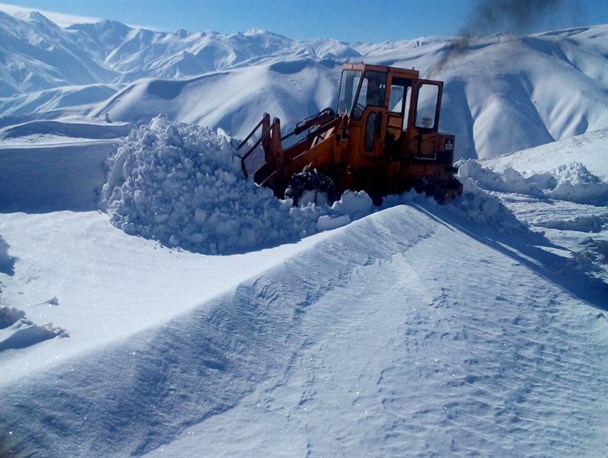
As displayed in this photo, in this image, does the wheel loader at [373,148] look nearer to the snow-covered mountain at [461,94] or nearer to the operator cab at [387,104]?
the operator cab at [387,104]

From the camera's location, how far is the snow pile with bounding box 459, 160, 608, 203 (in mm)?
11586

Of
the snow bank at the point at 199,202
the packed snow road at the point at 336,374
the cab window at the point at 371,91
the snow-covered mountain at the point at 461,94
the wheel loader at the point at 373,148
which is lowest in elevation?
the packed snow road at the point at 336,374

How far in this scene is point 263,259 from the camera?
6363mm

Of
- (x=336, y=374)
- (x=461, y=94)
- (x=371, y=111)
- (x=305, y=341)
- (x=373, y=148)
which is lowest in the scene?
(x=336, y=374)

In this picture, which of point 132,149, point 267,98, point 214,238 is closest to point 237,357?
point 214,238

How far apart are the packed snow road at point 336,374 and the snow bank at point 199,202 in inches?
55.8

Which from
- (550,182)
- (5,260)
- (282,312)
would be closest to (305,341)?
(282,312)

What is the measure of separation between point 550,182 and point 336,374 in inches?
395

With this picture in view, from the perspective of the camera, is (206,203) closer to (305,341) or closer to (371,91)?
(371,91)

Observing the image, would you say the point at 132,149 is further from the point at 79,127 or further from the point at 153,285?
the point at 79,127

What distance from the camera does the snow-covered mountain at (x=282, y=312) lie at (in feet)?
11.6

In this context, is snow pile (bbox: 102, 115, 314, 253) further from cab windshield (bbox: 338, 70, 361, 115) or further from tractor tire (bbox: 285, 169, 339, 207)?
cab windshield (bbox: 338, 70, 361, 115)

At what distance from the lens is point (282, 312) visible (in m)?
4.84

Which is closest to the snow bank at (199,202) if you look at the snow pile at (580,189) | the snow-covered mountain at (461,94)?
the snow pile at (580,189)
